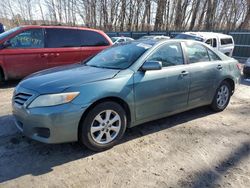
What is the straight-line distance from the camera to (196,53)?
467cm

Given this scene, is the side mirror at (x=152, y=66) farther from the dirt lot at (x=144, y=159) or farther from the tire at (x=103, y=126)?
the dirt lot at (x=144, y=159)

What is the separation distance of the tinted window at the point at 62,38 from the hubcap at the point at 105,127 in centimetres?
452

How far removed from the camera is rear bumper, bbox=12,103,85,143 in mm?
3059

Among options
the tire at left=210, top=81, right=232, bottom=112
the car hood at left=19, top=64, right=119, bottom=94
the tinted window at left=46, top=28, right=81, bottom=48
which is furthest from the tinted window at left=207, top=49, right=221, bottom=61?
the tinted window at left=46, top=28, right=81, bottom=48

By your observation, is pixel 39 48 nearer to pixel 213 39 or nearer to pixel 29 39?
pixel 29 39

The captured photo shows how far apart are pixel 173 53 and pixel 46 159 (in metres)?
2.58

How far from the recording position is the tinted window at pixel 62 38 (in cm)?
729

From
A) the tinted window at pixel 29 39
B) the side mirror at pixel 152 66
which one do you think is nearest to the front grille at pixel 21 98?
the side mirror at pixel 152 66

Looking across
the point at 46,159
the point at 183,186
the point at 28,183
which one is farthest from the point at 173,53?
the point at 28,183

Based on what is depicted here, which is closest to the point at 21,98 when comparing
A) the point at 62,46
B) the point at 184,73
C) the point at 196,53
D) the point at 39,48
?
the point at 184,73

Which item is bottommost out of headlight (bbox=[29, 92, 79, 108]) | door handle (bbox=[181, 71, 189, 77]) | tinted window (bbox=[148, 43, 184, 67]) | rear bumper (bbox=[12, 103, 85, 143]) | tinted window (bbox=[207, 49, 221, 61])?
rear bumper (bbox=[12, 103, 85, 143])

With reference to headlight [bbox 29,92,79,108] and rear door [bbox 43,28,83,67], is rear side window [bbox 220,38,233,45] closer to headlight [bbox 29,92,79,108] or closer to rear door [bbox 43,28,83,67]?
rear door [bbox 43,28,83,67]

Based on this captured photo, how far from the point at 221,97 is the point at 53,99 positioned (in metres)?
3.49

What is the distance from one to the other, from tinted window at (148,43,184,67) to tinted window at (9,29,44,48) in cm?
423
